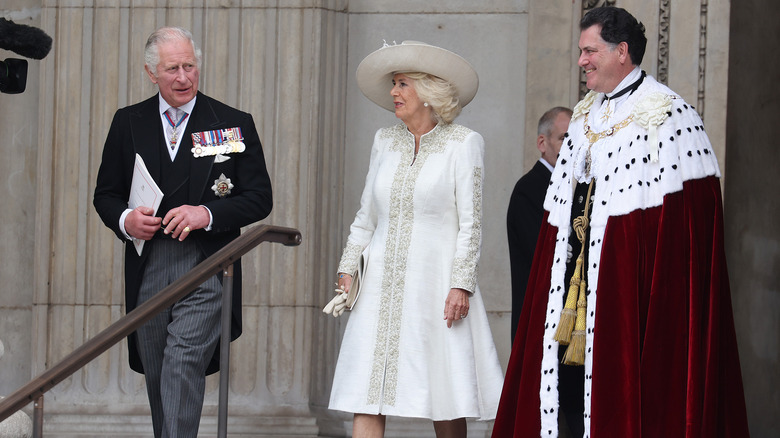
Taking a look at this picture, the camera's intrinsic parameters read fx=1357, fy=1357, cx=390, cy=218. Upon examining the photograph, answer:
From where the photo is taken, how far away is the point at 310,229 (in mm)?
7918

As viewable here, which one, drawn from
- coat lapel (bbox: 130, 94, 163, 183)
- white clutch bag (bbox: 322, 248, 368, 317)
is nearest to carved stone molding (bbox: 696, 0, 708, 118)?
white clutch bag (bbox: 322, 248, 368, 317)

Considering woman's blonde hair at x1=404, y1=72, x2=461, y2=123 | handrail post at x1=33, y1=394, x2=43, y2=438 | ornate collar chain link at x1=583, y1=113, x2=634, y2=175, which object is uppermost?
woman's blonde hair at x1=404, y1=72, x2=461, y2=123

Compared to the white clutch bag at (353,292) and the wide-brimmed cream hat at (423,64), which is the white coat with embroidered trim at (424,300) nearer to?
the white clutch bag at (353,292)

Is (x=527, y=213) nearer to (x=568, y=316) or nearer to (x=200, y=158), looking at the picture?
(x=568, y=316)

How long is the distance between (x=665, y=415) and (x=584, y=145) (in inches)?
45.1

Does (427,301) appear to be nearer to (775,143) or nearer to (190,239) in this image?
(190,239)

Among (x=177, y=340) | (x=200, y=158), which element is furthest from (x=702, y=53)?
(x=177, y=340)

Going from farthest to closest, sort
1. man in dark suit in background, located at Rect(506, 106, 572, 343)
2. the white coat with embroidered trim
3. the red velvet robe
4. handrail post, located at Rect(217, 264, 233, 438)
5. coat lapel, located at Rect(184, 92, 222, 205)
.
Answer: man in dark suit in background, located at Rect(506, 106, 572, 343)
the white coat with embroidered trim
coat lapel, located at Rect(184, 92, 222, 205)
handrail post, located at Rect(217, 264, 233, 438)
the red velvet robe

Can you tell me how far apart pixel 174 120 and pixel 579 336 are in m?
1.92

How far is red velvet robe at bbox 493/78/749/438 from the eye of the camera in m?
5.00

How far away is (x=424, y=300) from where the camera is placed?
5.99m

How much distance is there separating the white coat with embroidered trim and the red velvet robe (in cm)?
71

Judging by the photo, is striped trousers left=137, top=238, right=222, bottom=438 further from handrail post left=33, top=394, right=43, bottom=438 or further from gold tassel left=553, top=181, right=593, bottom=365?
gold tassel left=553, top=181, right=593, bottom=365

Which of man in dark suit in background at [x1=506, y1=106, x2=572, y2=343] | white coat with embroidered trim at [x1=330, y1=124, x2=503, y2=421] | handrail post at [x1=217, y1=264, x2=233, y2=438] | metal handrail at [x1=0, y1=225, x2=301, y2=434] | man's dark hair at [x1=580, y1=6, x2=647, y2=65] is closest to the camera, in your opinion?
metal handrail at [x1=0, y1=225, x2=301, y2=434]
